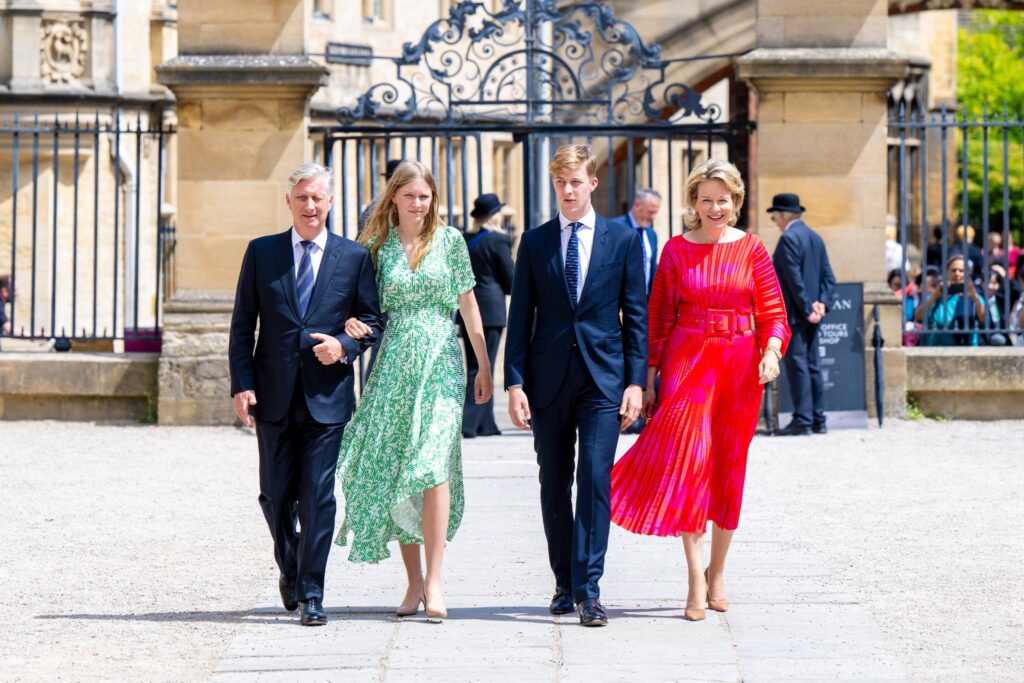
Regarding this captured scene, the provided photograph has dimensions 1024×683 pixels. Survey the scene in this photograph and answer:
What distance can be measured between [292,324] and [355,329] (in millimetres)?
225

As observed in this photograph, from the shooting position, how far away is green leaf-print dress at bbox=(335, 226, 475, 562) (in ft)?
23.3

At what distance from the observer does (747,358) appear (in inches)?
281

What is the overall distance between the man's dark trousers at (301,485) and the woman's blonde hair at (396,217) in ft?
2.11

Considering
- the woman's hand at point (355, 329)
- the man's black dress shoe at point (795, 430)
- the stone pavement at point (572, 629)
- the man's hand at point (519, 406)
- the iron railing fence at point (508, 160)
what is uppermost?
the iron railing fence at point (508, 160)

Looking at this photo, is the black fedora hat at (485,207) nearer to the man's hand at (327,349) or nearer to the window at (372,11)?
the man's hand at (327,349)

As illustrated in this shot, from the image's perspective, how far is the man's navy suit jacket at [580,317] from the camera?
275 inches

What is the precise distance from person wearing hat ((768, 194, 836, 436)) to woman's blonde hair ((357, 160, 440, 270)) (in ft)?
20.3

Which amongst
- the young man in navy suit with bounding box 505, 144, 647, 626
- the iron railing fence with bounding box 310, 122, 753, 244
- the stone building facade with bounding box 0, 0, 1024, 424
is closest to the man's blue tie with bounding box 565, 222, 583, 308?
the young man in navy suit with bounding box 505, 144, 647, 626

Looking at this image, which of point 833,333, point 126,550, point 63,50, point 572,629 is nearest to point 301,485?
point 572,629

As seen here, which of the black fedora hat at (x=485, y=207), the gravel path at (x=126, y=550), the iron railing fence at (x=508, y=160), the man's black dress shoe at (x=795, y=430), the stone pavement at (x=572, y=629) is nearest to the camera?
the stone pavement at (x=572, y=629)

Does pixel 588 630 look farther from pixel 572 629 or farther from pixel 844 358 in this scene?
pixel 844 358

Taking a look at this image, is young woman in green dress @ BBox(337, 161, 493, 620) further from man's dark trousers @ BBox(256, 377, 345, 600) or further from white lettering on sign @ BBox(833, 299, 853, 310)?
white lettering on sign @ BBox(833, 299, 853, 310)

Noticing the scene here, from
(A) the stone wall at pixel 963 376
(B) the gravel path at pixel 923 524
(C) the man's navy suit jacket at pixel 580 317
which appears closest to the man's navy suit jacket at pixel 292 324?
(C) the man's navy suit jacket at pixel 580 317

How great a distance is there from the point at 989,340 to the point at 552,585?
7.43m
